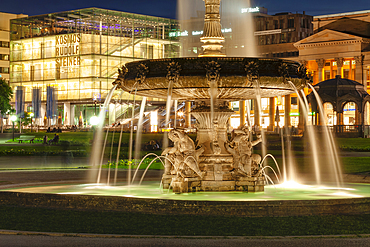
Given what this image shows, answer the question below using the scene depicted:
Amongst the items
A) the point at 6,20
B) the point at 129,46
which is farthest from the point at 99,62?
the point at 6,20

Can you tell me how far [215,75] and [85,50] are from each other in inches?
2953

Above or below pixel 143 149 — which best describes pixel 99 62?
above

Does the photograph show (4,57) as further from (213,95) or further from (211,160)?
(213,95)

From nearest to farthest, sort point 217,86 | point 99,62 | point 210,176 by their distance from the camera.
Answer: point 217,86
point 210,176
point 99,62

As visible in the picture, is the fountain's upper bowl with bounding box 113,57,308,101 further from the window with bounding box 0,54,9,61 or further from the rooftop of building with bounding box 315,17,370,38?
the window with bounding box 0,54,9,61

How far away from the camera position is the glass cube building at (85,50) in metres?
82.4

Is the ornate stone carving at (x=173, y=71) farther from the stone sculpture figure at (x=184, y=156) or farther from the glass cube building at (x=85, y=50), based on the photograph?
the glass cube building at (x=85, y=50)

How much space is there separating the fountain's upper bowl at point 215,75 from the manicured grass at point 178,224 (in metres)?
2.74

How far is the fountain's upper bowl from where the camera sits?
10.3 m

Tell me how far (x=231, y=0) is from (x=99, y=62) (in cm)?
6846

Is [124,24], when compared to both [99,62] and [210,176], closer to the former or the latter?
[99,62]

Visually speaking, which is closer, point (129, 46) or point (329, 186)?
point (329, 186)

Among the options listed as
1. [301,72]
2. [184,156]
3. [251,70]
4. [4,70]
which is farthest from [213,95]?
[4,70]

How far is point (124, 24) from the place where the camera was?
8356 centimetres
